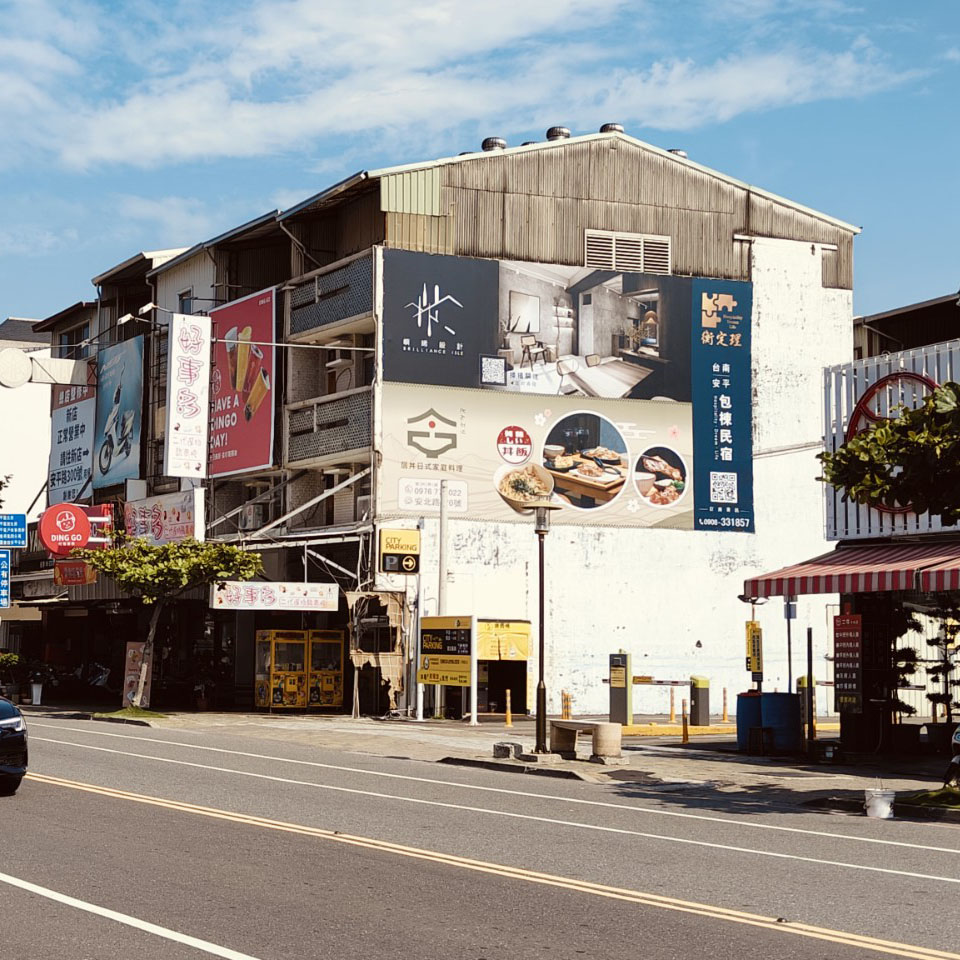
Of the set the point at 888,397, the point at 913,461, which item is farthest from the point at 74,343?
the point at 913,461

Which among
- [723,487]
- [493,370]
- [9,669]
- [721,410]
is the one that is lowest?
[9,669]

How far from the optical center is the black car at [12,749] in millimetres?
15859

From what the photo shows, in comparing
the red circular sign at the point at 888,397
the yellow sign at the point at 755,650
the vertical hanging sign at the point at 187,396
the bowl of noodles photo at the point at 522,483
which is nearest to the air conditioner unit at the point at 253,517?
the vertical hanging sign at the point at 187,396

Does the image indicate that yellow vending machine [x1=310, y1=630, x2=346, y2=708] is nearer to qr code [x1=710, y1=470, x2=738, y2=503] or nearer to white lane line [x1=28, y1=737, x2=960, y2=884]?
qr code [x1=710, y1=470, x2=738, y2=503]

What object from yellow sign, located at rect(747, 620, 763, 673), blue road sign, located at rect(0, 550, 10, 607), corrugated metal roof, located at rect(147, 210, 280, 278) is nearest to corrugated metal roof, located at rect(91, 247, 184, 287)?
corrugated metal roof, located at rect(147, 210, 280, 278)

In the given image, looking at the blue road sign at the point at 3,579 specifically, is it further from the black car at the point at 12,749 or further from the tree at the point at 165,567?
the black car at the point at 12,749

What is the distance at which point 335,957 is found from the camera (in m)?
8.16

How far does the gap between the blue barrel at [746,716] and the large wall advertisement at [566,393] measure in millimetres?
14370

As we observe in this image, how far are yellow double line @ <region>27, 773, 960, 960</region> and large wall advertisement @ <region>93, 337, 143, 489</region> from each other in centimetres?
3608

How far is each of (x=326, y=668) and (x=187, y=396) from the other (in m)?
8.56

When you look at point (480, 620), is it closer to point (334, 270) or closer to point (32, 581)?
point (334, 270)

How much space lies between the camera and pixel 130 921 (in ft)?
29.8

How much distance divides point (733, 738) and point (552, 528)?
10766 mm

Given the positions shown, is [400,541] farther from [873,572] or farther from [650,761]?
[873,572]
